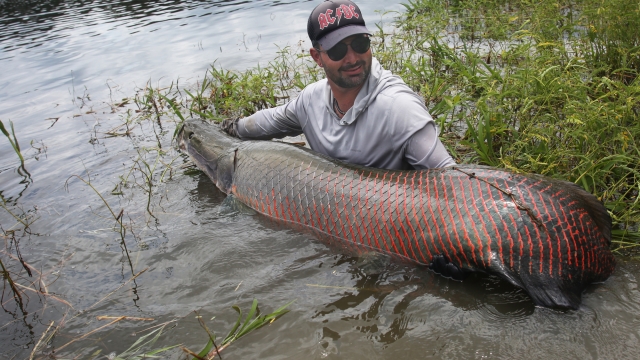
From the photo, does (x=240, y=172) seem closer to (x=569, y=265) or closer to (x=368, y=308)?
(x=368, y=308)

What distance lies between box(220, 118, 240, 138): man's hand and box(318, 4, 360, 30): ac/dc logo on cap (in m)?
1.70

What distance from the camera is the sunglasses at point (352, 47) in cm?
353

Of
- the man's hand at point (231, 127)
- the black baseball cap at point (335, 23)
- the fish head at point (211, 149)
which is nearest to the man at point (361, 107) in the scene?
the black baseball cap at point (335, 23)

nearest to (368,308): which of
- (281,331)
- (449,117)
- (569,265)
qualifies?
(281,331)

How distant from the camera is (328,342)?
269cm

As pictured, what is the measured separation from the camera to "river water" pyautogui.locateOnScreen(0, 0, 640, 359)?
8.43ft

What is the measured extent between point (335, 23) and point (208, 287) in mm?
2001

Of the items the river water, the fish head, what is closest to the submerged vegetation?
the fish head

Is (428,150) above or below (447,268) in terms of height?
above

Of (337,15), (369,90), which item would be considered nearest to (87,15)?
(337,15)

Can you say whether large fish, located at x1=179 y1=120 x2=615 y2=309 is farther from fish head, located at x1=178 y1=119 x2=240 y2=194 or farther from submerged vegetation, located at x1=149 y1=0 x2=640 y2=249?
fish head, located at x1=178 y1=119 x2=240 y2=194

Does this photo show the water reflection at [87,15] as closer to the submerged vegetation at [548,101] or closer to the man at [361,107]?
the submerged vegetation at [548,101]

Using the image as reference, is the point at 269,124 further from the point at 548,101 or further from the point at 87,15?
Answer: the point at 87,15

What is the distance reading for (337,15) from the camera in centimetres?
353
